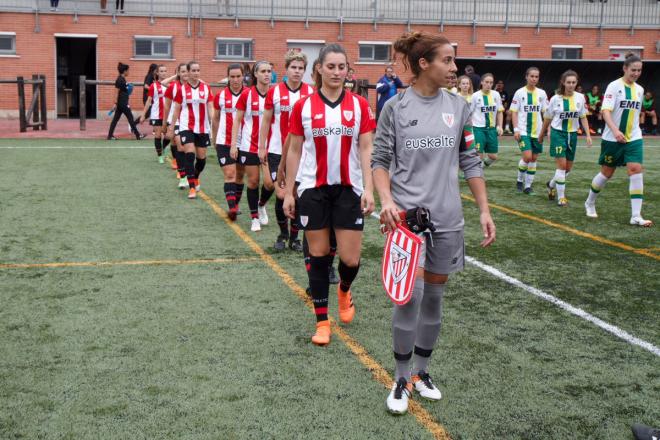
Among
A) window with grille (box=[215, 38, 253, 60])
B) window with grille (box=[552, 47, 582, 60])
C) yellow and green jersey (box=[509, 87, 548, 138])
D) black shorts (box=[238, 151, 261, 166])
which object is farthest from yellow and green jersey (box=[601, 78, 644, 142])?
window with grille (box=[552, 47, 582, 60])

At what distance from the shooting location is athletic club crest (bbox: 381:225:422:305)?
12.5 ft

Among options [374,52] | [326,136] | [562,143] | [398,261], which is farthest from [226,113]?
[374,52]

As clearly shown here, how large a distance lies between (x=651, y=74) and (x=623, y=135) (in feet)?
66.9

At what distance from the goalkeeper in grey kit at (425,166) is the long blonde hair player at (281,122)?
2431mm

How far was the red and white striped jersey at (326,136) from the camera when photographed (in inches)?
210

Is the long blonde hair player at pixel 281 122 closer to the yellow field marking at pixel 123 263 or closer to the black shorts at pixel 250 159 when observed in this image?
the black shorts at pixel 250 159

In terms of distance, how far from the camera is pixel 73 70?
33.0 metres

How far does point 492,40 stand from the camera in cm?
3362

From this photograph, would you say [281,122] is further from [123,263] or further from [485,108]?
[485,108]

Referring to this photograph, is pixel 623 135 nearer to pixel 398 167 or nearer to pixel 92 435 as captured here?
pixel 398 167

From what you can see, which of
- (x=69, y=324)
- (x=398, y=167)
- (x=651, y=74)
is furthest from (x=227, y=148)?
(x=651, y=74)

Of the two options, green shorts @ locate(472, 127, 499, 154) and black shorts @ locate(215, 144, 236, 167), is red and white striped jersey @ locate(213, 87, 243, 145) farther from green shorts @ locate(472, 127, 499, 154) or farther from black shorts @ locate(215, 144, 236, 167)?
green shorts @ locate(472, 127, 499, 154)

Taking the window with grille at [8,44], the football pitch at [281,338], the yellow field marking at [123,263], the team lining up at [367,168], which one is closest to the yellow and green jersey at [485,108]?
the football pitch at [281,338]

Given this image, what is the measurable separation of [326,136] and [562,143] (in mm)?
7298
